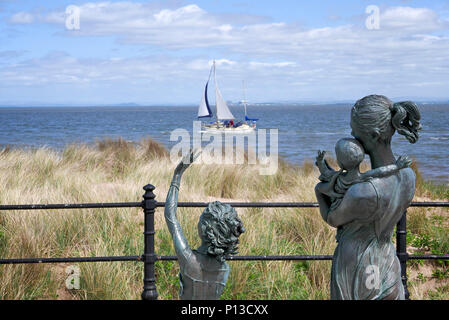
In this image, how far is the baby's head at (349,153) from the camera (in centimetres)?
274

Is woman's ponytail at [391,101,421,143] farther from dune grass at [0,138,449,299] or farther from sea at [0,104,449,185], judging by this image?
sea at [0,104,449,185]

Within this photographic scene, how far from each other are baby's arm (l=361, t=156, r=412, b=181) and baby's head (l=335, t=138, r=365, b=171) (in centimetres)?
8

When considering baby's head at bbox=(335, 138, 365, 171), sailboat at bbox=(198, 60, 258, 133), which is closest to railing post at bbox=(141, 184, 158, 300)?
baby's head at bbox=(335, 138, 365, 171)

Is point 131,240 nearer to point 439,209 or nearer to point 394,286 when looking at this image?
point 394,286

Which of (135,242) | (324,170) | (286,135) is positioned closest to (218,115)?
(286,135)

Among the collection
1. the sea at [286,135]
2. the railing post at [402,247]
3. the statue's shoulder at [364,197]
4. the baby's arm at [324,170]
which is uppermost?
the baby's arm at [324,170]

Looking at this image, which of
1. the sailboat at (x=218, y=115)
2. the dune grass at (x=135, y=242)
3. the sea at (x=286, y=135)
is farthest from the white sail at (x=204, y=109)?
the dune grass at (x=135, y=242)

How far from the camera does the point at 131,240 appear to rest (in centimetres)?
607

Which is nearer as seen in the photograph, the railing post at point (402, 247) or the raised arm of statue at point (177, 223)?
the raised arm of statue at point (177, 223)

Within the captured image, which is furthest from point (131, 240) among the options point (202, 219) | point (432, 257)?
point (202, 219)

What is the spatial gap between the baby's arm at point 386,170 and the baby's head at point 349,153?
0.08m

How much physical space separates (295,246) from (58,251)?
2748 mm

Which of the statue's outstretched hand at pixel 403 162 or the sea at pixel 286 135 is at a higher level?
the statue's outstretched hand at pixel 403 162

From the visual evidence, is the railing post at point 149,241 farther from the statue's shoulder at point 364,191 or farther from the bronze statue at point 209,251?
the statue's shoulder at point 364,191
